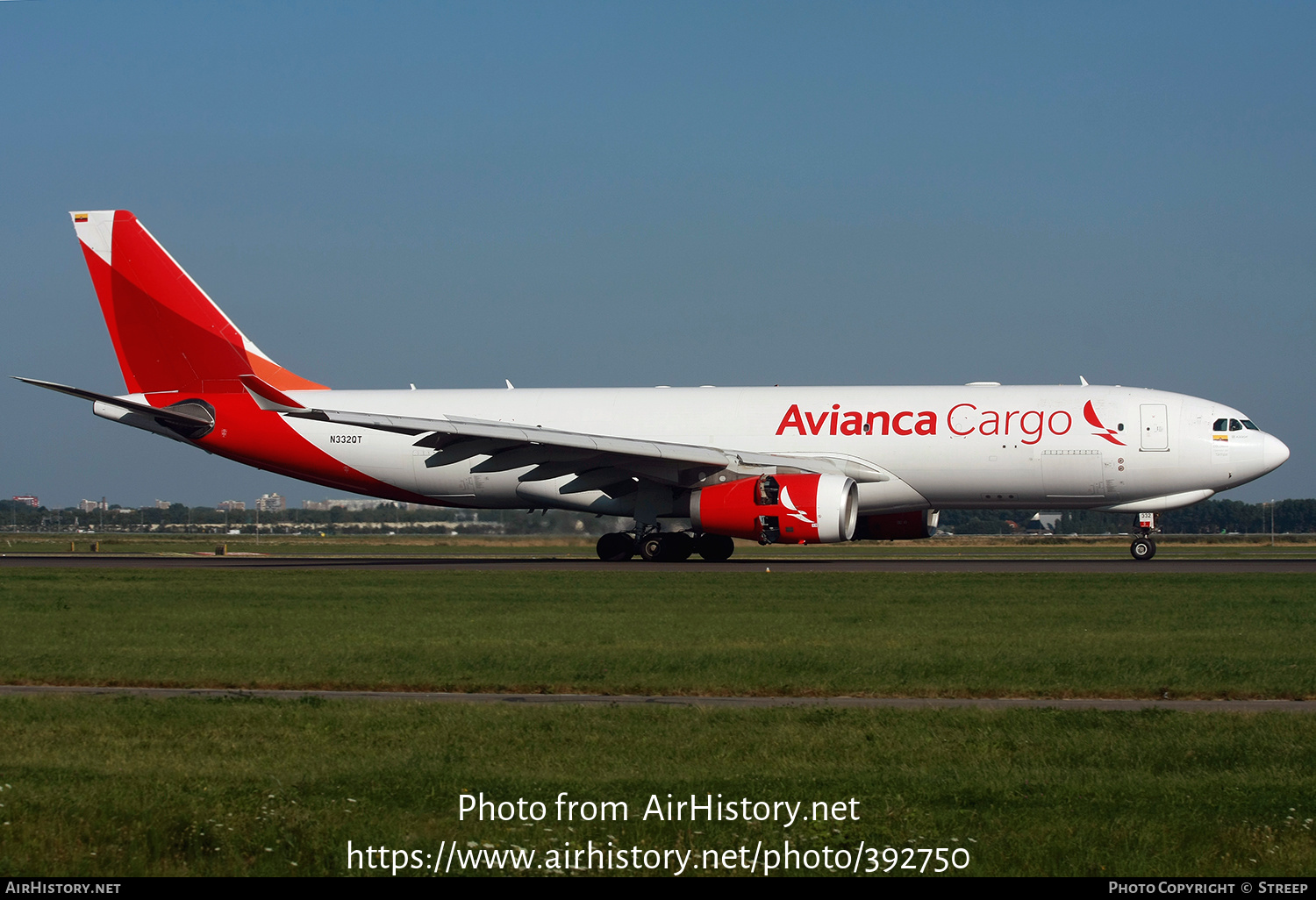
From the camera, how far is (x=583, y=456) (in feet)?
105

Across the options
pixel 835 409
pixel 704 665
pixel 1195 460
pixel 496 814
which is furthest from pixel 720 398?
pixel 496 814

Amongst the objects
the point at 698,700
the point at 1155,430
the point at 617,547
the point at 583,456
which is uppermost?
the point at 1155,430

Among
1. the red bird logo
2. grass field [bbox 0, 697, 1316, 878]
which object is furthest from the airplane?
grass field [bbox 0, 697, 1316, 878]

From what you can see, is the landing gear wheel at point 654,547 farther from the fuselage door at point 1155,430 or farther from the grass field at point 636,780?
the grass field at point 636,780

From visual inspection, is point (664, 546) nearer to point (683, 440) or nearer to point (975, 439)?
point (683, 440)

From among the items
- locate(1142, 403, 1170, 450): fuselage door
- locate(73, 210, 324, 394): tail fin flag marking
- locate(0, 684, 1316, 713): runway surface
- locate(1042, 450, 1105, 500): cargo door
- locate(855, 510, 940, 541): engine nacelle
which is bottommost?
locate(0, 684, 1316, 713): runway surface

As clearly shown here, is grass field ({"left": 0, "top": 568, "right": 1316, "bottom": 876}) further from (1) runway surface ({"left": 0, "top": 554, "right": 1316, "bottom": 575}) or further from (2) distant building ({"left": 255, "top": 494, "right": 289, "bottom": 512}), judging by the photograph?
(2) distant building ({"left": 255, "top": 494, "right": 289, "bottom": 512})

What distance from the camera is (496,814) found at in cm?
784

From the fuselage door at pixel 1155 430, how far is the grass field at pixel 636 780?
71.6 ft

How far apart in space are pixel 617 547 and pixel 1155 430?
13635 mm

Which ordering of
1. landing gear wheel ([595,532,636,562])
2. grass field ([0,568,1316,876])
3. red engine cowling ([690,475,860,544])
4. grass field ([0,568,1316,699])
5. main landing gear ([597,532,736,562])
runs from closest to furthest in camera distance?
grass field ([0,568,1316,876]) → grass field ([0,568,1316,699]) → red engine cowling ([690,475,860,544]) → main landing gear ([597,532,736,562]) → landing gear wheel ([595,532,636,562])

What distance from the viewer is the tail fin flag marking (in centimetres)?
3619

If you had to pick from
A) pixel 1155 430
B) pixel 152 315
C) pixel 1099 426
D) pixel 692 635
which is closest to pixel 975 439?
pixel 1099 426

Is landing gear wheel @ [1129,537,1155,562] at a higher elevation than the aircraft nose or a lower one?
lower
